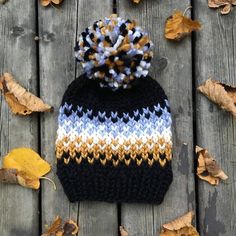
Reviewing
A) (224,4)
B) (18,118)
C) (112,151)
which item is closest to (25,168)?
(18,118)

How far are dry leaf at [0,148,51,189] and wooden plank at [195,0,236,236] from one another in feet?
1.61

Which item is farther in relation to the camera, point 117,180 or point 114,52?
point 117,180

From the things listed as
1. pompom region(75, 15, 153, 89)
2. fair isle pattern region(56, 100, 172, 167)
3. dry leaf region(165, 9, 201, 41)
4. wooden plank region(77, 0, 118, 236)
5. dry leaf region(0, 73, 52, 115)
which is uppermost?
dry leaf region(165, 9, 201, 41)

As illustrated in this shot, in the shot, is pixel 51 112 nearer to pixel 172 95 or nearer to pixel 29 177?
pixel 29 177

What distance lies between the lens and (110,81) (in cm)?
163

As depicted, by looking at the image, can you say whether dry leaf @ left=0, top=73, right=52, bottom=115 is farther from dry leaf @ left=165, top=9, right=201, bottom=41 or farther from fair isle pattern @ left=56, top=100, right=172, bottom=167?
dry leaf @ left=165, top=9, right=201, bottom=41

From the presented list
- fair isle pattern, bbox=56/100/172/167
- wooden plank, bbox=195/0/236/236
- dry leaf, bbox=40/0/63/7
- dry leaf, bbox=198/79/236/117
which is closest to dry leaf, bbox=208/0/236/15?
wooden plank, bbox=195/0/236/236

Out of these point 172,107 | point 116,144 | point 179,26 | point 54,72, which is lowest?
point 116,144

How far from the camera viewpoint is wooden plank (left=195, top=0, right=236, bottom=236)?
175cm

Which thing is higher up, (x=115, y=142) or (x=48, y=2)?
(x=48, y=2)

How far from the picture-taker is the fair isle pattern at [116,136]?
1.71 m

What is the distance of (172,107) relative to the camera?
1.76 meters

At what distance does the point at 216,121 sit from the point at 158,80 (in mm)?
217

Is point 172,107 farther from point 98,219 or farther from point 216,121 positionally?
point 98,219
